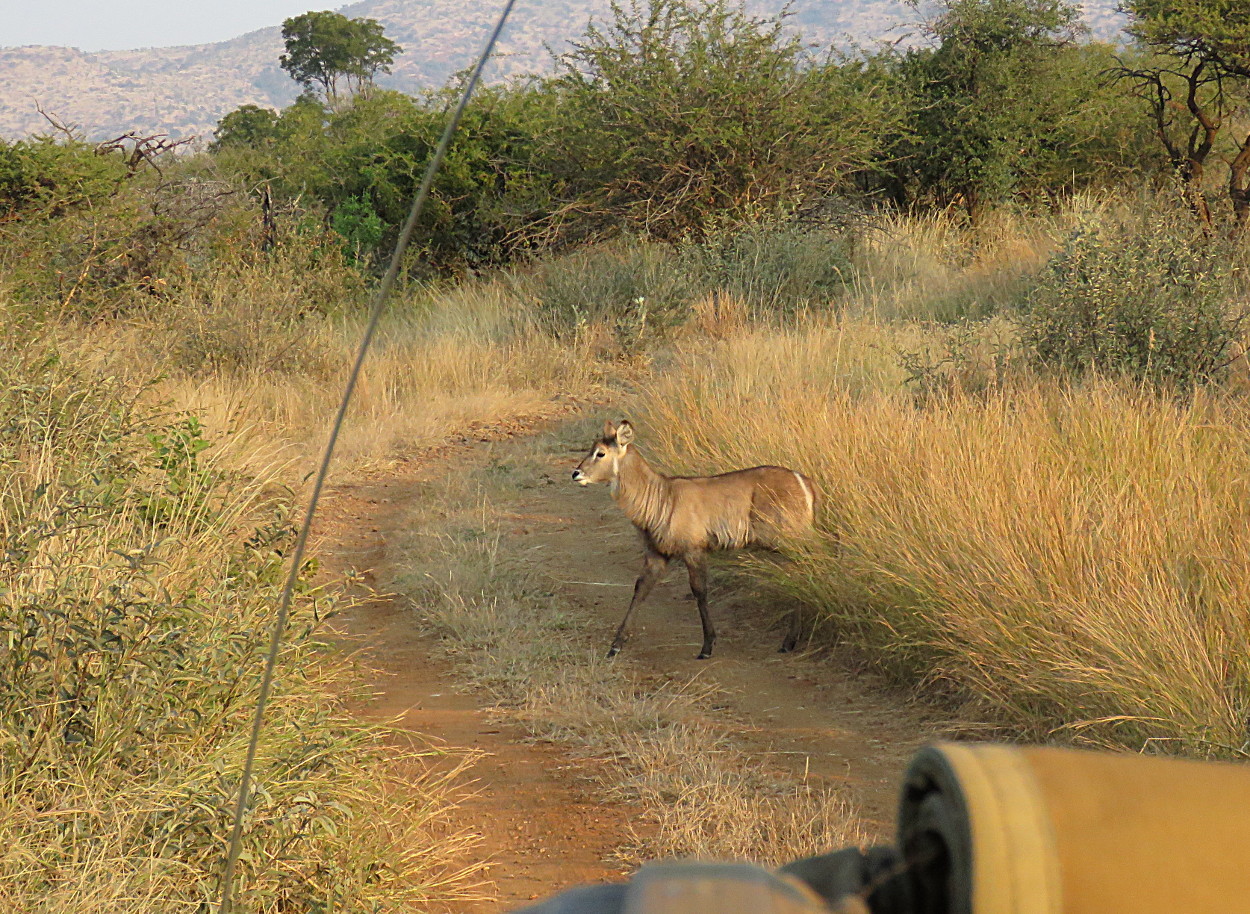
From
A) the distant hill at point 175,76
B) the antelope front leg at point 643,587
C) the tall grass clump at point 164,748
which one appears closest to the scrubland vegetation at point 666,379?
the tall grass clump at point 164,748

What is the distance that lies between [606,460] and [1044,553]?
90.5 inches

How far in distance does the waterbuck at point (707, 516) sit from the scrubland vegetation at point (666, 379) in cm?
24

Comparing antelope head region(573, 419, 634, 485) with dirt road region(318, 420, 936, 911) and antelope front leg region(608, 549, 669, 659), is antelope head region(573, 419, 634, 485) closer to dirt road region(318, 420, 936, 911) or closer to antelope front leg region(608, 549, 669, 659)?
antelope front leg region(608, 549, 669, 659)

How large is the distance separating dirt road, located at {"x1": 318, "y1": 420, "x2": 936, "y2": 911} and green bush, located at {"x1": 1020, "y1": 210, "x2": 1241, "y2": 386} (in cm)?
299

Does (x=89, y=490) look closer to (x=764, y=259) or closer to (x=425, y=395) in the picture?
(x=425, y=395)

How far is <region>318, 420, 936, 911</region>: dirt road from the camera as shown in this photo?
155 inches

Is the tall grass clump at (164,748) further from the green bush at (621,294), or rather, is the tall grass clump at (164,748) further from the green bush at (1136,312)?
the green bush at (621,294)

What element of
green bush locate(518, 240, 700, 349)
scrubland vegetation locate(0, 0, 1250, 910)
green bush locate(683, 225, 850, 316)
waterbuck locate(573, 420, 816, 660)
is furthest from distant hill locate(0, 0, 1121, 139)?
waterbuck locate(573, 420, 816, 660)

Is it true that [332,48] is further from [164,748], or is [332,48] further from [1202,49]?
[164,748]

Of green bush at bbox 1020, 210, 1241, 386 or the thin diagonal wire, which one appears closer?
the thin diagonal wire

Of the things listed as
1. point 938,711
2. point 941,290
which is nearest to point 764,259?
point 941,290

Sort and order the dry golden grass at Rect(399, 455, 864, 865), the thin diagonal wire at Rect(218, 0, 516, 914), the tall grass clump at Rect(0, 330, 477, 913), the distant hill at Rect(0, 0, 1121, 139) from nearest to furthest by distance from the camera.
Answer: the thin diagonal wire at Rect(218, 0, 516, 914), the tall grass clump at Rect(0, 330, 477, 913), the dry golden grass at Rect(399, 455, 864, 865), the distant hill at Rect(0, 0, 1121, 139)

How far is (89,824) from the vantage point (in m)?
2.88

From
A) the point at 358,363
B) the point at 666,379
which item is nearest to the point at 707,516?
the point at 666,379
